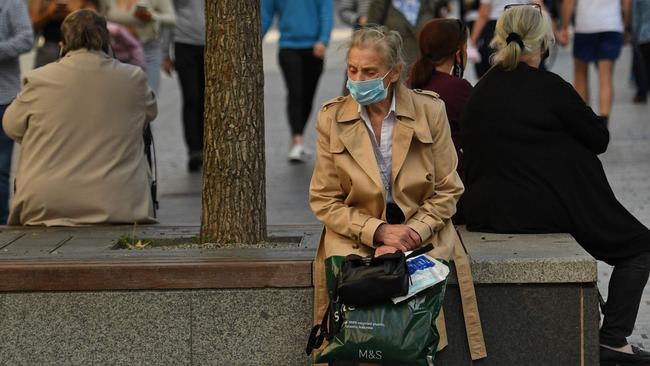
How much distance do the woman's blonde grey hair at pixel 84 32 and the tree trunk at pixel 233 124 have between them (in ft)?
3.60

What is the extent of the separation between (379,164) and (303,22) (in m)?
6.42

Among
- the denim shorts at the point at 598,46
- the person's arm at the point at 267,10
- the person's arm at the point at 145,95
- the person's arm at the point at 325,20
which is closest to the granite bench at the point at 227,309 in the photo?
the person's arm at the point at 145,95

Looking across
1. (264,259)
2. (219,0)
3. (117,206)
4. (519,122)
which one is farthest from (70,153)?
(519,122)

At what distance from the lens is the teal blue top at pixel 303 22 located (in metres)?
11.3

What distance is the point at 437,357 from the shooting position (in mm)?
5078

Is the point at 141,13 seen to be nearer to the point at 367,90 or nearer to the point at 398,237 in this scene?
the point at 367,90

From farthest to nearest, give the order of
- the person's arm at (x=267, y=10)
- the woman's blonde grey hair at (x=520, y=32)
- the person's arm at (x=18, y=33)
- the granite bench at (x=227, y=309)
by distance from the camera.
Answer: the person's arm at (x=267, y=10)
the person's arm at (x=18, y=33)
the woman's blonde grey hair at (x=520, y=32)
the granite bench at (x=227, y=309)

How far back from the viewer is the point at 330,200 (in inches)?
197

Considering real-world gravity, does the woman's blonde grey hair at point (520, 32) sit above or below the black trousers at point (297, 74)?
above

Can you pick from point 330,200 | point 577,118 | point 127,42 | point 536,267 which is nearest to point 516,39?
point 577,118

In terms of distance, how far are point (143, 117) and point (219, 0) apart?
4.04 ft

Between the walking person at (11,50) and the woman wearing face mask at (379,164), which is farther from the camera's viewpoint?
the walking person at (11,50)

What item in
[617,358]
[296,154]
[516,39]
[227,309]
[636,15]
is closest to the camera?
[227,309]

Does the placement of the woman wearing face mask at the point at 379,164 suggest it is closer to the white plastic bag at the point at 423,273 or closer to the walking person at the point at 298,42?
the white plastic bag at the point at 423,273
